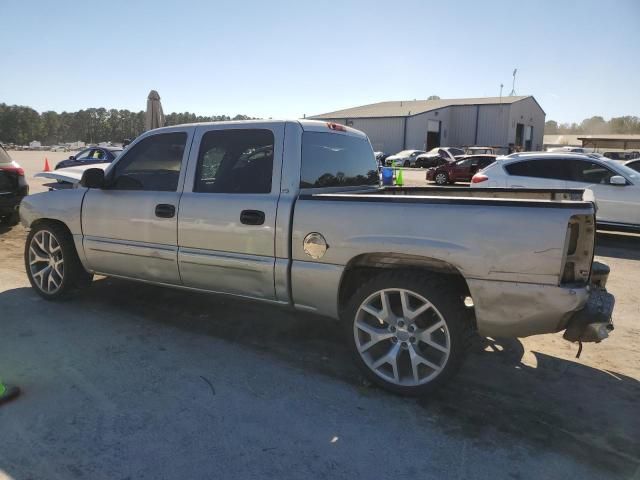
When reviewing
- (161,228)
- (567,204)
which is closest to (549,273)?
(567,204)

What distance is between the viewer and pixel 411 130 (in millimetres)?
50969

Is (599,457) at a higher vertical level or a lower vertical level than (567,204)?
lower

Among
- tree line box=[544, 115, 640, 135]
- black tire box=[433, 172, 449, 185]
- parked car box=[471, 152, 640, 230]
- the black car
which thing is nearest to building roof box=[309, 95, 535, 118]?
black tire box=[433, 172, 449, 185]

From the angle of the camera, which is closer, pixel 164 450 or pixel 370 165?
pixel 164 450

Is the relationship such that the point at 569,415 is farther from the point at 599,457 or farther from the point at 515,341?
the point at 515,341

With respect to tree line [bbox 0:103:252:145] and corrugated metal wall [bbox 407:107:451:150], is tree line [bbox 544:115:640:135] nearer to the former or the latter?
corrugated metal wall [bbox 407:107:451:150]

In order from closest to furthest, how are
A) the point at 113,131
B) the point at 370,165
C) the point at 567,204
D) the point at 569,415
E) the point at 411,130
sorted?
1. the point at 567,204
2. the point at 569,415
3. the point at 370,165
4. the point at 411,130
5. the point at 113,131

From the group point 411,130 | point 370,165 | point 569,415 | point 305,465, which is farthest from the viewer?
point 411,130

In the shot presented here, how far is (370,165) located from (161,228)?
1991mm

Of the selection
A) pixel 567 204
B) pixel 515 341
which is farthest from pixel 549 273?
pixel 515 341

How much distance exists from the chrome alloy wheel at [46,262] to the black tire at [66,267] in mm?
34

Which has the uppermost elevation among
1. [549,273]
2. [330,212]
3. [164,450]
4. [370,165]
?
[370,165]

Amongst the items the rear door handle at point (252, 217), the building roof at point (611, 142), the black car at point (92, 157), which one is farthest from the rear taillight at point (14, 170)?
the building roof at point (611, 142)

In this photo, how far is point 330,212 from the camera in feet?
11.1
